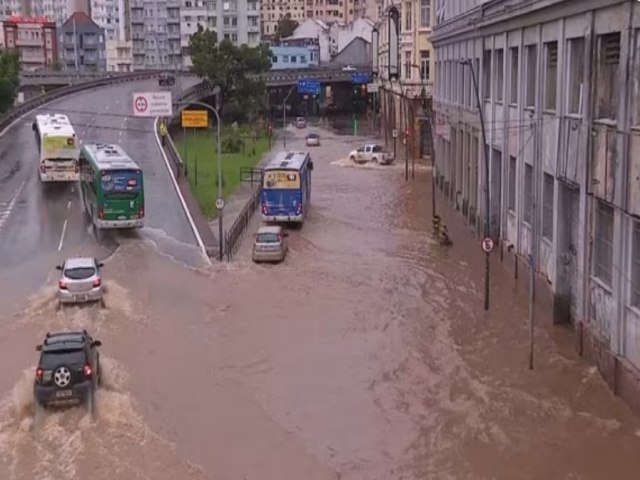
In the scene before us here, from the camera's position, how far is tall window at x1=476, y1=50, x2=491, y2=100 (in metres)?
44.3

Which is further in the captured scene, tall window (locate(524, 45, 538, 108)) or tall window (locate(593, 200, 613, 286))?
tall window (locate(524, 45, 538, 108))

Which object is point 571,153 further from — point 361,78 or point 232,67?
point 361,78

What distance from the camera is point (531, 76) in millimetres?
35750

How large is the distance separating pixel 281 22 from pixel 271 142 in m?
112

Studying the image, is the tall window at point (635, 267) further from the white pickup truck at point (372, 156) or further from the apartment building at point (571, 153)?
the white pickup truck at point (372, 156)

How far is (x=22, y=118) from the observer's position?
85312mm

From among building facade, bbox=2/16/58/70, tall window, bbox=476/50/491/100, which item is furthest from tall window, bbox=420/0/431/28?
building facade, bbox=2/16/58/70

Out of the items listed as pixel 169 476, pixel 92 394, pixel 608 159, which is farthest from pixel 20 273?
pixel 608 159

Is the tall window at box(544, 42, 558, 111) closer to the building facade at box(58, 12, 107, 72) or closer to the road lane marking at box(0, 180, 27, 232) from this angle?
the road lane marking at box(0, 180, 27, 232)

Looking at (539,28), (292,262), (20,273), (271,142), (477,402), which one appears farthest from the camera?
(271,142)

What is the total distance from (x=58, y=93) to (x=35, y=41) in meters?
69.6

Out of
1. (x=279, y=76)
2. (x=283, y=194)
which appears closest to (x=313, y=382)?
(x=283, y=194)

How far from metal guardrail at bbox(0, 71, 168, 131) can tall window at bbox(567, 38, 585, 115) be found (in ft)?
191

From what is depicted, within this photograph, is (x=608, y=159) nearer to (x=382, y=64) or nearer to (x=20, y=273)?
(x=20, y=273)
